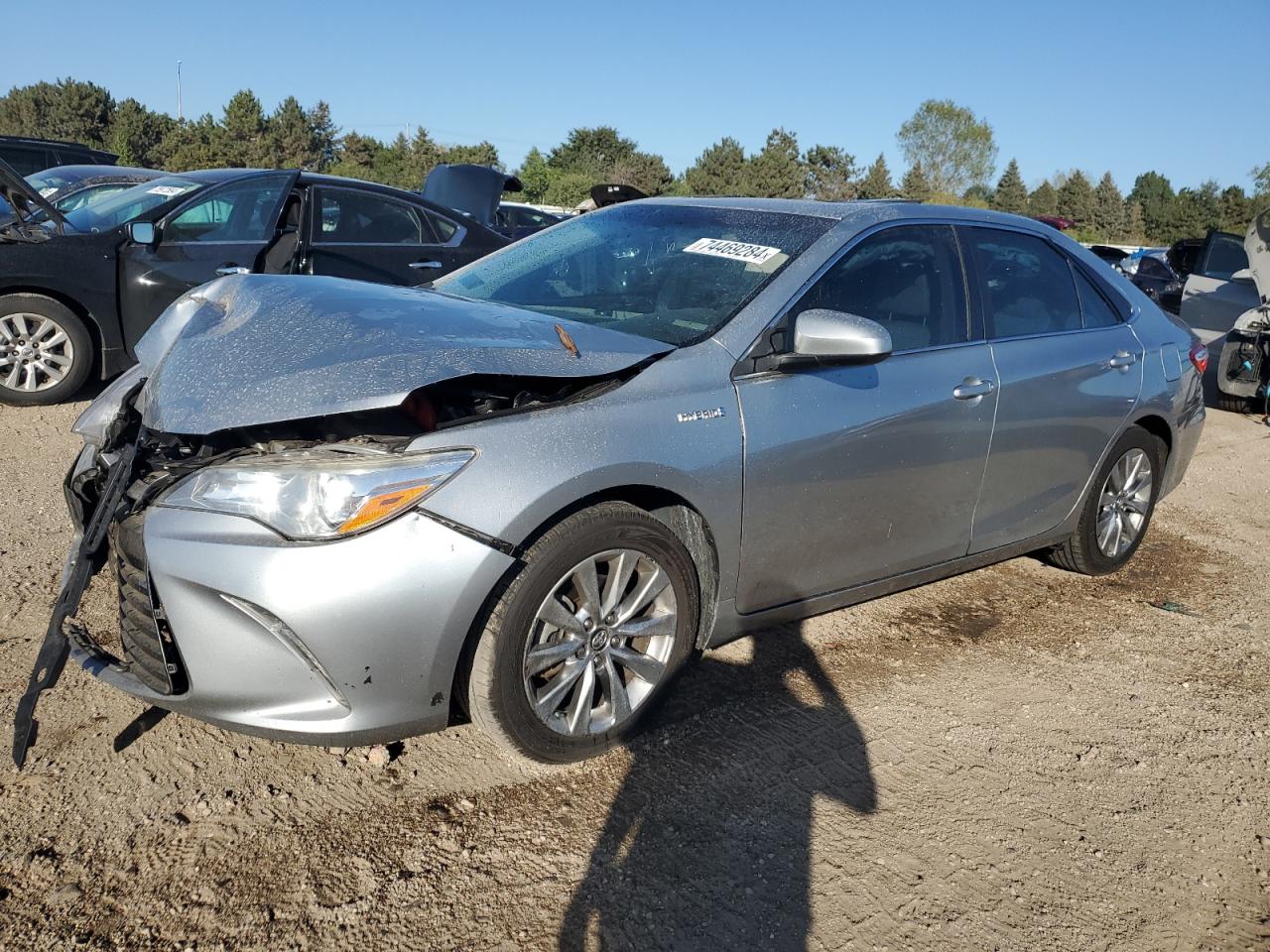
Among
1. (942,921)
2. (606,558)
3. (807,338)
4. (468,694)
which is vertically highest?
(807,338)

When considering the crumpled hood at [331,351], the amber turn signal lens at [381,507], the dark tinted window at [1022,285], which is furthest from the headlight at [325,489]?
the dark tinted window at [1022,285]

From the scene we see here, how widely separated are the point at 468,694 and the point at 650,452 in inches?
32.6

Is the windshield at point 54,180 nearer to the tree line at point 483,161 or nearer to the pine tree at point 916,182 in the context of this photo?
→ the tree line at point 483,161

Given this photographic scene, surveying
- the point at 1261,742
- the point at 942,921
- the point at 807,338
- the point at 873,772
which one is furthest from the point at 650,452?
the point at 1261,742

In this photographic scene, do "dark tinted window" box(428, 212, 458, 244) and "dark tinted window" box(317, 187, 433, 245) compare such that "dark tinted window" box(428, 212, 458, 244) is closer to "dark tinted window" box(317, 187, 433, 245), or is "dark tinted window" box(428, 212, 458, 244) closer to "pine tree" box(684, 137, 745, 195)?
"dark tinted window" box(317, 187, 433, 245)

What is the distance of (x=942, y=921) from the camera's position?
240cm

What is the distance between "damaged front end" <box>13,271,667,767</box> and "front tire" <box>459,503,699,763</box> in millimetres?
125

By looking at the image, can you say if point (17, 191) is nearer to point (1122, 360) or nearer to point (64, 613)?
point (64, 613)

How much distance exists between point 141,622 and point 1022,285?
11.5ft

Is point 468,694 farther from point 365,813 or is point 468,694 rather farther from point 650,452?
point 650,452

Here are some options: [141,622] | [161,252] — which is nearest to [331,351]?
[141,622]

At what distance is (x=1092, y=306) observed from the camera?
4.51 meters

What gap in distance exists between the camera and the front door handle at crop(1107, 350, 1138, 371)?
174 inches

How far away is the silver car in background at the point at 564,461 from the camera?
242 cm
